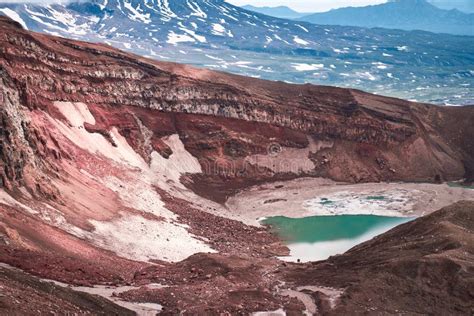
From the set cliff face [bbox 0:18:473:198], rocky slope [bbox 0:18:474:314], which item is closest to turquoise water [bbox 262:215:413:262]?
rocky slope [bbox 0:18:474:314]

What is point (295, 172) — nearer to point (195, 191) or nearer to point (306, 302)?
point (195, 191)

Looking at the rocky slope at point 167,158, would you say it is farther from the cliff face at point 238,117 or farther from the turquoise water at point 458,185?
the turquoise water at point 458,185

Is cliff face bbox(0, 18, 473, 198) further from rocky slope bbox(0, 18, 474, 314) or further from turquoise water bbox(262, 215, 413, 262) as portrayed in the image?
turquoise water bbox(262, 215, 413, 262)

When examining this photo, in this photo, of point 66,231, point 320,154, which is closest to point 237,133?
point 320,154

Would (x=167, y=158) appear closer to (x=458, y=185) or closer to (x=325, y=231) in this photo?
(x=325, y=231)

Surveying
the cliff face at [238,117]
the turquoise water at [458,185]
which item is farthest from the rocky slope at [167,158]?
the turquoise water at [458,185]

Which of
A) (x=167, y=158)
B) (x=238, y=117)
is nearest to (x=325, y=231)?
(x=167, y=158)

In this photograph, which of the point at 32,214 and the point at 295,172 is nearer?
the point at 32,214
